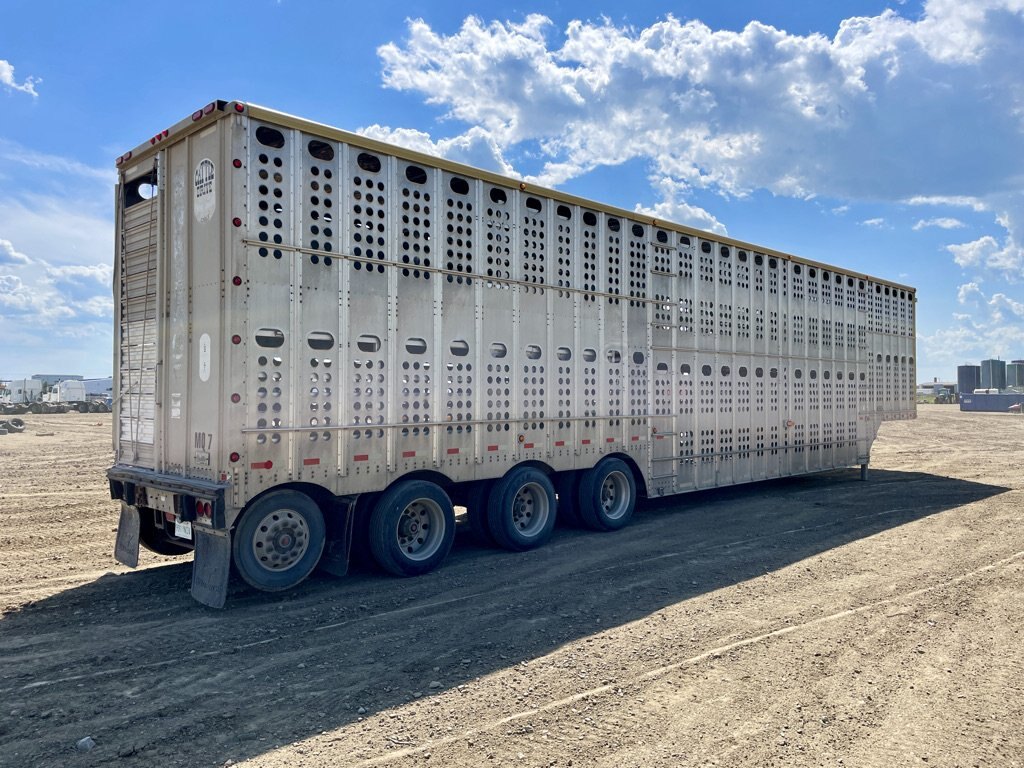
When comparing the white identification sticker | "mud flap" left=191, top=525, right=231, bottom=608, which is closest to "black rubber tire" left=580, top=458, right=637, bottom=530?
"mud flap" left=191, top=525, right=231, bottom=608

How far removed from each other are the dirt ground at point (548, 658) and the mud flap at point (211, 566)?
0.16 metres

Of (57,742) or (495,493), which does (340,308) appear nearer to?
(495,493)

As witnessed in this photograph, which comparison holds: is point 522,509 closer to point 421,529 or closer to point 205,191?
point 421,529

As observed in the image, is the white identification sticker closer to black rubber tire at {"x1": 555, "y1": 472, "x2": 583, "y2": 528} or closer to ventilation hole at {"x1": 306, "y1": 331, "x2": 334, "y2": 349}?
ventilation hole at {"x1": 306, "y1": 331, "x2": 334, "y2": 349}

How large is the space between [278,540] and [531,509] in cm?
351

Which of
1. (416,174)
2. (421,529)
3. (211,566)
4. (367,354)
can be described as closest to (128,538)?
(211,566)

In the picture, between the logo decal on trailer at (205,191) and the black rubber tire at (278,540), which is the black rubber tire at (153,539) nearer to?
the black rubber tire at (278,540)

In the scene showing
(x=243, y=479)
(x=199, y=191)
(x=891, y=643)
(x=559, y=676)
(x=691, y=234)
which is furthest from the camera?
(x=691, y=234)

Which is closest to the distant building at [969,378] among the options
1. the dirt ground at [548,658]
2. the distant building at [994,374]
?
the distant building at [994,374]

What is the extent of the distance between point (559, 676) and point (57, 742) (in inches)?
123

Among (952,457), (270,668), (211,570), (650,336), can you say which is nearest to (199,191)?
(211,570)

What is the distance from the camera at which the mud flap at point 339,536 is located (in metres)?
7.25

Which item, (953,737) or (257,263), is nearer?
(953,737)

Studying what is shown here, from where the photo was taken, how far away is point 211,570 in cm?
652
